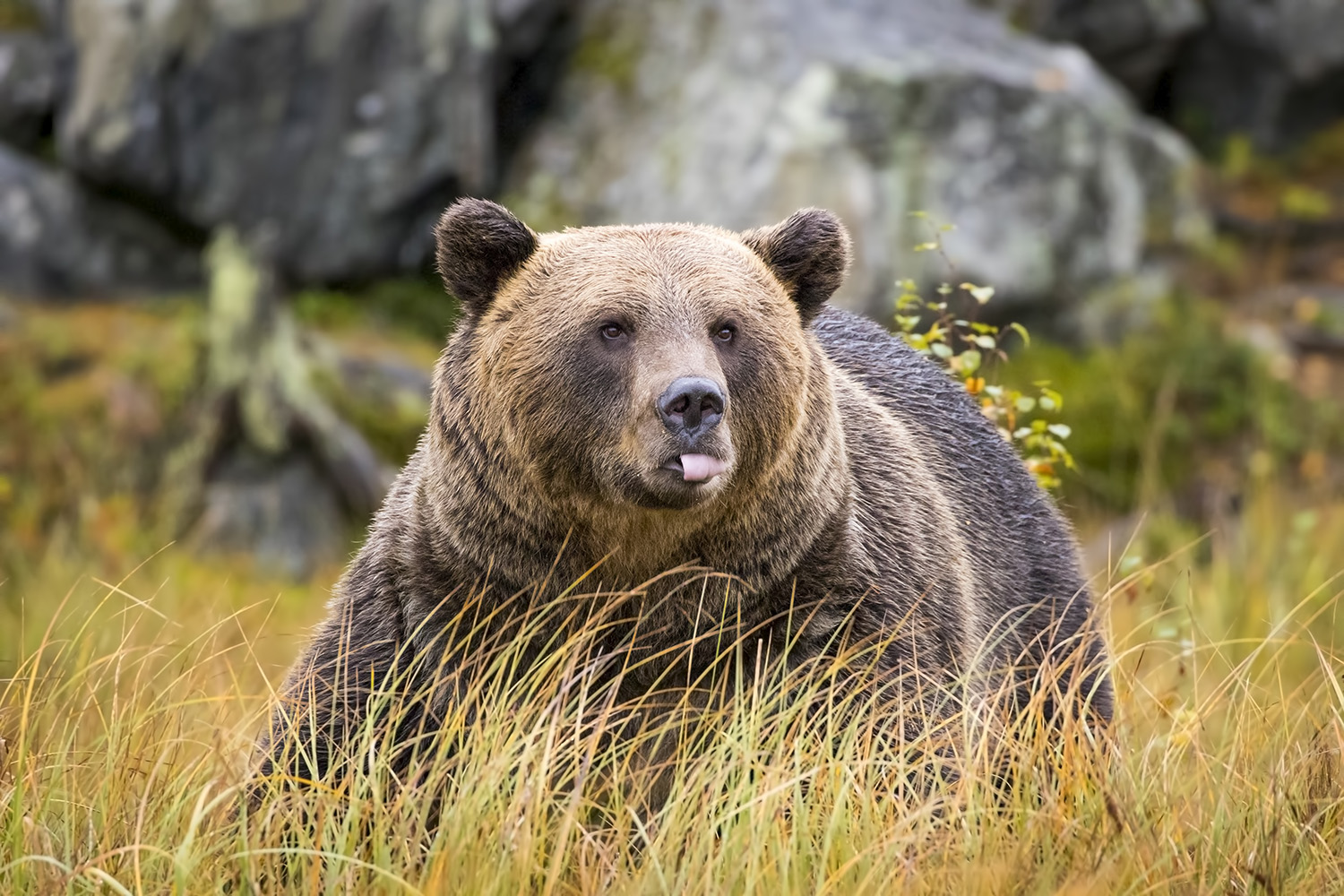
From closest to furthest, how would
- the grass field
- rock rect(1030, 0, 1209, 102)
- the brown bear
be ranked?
the grass field < the brown bear < rock rect(1030, 0, 1209, 102)

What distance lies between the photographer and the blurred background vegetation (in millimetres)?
11148

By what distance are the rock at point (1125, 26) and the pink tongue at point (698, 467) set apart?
11.3 m

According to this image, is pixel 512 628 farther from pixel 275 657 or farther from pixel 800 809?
pixel 275 657

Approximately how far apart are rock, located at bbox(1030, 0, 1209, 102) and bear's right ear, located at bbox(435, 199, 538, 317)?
35.4 ft

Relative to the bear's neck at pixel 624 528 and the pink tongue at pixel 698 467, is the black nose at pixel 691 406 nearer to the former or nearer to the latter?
the pink tongue at pixel 698 467

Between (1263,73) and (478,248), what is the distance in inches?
483

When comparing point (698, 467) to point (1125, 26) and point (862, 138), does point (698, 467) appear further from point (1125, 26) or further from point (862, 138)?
point (1125, 26)

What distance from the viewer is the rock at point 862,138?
1149cm

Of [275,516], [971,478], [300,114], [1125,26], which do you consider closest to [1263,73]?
[1125,26]

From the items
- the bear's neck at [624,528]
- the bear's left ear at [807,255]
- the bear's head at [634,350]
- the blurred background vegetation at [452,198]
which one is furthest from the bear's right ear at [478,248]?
the blurred background vegetation at [452,198]

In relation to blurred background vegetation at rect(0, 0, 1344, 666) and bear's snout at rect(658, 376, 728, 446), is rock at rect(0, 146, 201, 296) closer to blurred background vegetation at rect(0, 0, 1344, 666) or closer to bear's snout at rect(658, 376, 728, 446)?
blurred background vegetation at rect(0, 0, 1344, 666)

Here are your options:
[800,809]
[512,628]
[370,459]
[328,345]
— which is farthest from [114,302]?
[800,809]

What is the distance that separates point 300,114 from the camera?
38.7 feet

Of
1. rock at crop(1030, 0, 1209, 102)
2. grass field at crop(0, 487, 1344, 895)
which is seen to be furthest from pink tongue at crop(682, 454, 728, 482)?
rock at crop(1030, 0, 1209, 102)
